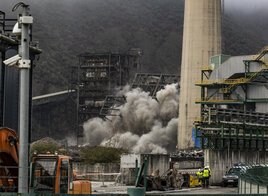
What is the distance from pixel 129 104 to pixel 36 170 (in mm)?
110095

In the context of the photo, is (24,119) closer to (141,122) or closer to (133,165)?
(133,165)

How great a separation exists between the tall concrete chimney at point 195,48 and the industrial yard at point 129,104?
0.60 feet

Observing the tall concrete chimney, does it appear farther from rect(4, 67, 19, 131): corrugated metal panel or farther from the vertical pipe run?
the vertical pipe run

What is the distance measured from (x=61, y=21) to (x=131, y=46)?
2333 centimetres

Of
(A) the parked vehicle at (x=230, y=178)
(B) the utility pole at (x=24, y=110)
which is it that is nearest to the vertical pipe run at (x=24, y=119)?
(B) the utility pole at (x=24, y=110)

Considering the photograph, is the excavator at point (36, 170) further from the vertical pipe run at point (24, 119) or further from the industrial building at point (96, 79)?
the industrial building at point (96, 79)

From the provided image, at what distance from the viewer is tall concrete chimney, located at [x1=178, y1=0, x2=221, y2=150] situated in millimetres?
105562

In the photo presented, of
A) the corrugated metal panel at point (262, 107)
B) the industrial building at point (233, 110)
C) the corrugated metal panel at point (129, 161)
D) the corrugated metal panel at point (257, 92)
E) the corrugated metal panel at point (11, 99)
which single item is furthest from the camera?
the corrugated metal panel at point (257, 92)

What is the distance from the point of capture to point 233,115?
66.8m

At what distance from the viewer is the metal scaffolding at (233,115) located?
58375 millimetres

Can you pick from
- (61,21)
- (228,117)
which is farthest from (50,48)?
(228,117)

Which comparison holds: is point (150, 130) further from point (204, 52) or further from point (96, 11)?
point (96, 11)

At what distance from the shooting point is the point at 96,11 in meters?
199

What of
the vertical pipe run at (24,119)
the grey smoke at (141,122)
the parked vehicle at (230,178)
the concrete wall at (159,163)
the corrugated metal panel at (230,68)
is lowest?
the parked vehicle at (230,178)
